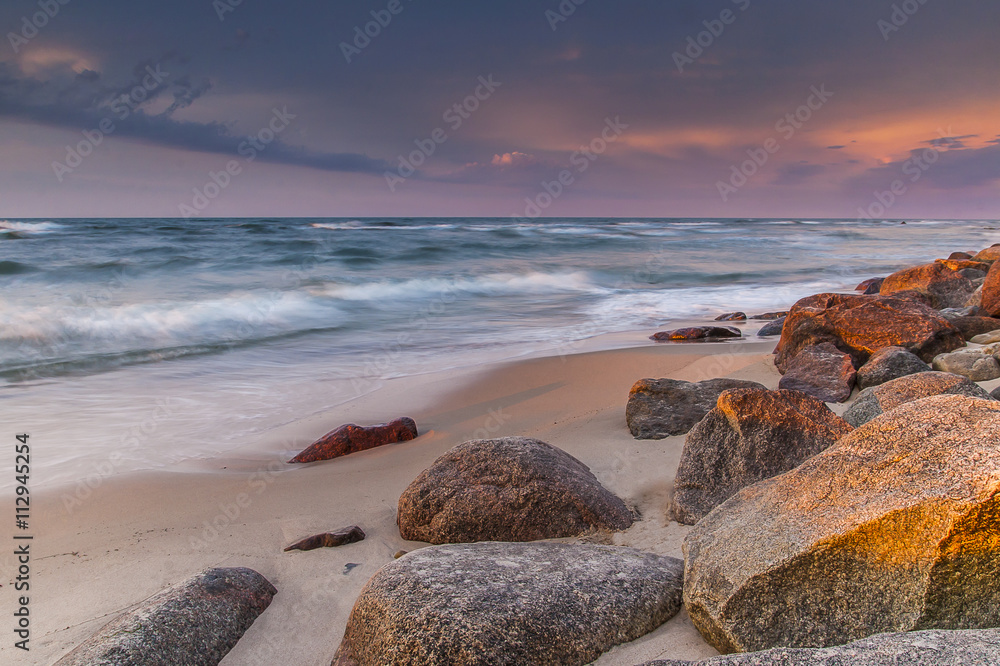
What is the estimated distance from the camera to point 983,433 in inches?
72.9

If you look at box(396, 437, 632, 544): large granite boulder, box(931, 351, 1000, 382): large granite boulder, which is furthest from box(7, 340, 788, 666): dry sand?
box(931, 351, 1000, 382): large granite boulder

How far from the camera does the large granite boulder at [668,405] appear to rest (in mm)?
4457

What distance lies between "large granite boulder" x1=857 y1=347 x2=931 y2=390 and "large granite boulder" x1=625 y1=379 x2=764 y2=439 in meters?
1.13

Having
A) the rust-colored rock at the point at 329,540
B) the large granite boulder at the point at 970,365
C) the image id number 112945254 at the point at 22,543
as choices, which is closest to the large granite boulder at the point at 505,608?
the rust-colored rock at the point at 329,540

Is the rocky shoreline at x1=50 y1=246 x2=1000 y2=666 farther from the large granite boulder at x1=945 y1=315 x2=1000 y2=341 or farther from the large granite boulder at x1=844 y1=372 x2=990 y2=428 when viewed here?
the large granite boulder at x1=945 y1=315 x2=1000 y2=341

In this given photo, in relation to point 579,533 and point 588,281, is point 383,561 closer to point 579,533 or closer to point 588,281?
point 579,533

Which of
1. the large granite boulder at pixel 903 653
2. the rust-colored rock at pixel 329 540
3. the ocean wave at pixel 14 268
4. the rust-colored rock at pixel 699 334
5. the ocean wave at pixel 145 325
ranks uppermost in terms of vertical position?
the ocean wave at pixel 14 268

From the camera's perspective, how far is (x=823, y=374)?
5.27 metres

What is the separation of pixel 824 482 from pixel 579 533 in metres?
1.30

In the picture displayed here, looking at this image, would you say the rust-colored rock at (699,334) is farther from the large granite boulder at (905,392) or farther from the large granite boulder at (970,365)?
the large granite boulder at (905,392)

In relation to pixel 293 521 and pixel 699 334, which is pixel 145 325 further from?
pixel 699 334

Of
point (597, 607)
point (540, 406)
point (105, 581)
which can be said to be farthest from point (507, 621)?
point (540, 406)

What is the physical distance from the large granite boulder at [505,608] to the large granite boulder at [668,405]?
203 centimetres

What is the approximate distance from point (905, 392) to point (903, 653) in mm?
3085
